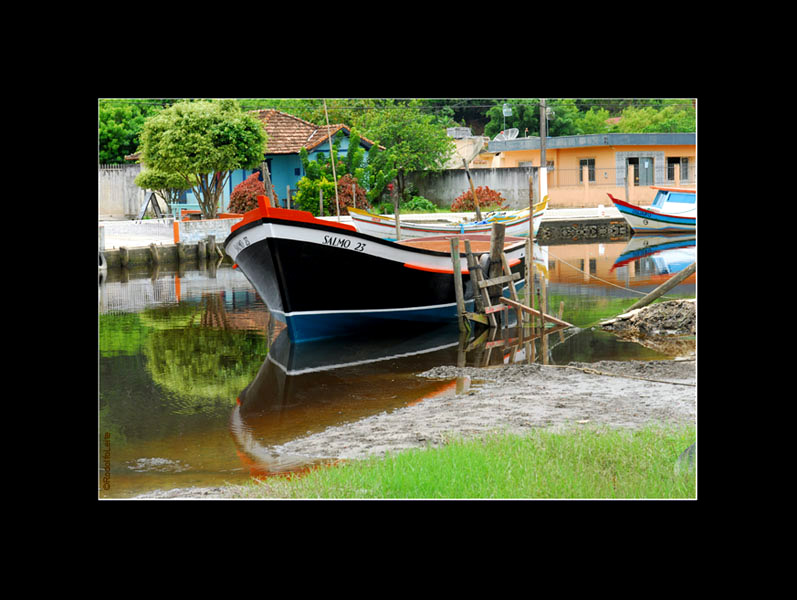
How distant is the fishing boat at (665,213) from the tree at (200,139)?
1251 cm

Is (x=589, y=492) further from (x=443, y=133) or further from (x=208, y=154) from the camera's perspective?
(x=443, y=133)

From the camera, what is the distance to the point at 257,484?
629cm

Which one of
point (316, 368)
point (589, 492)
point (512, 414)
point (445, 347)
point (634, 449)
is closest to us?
point (589, 492)

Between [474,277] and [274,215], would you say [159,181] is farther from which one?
[474,277]

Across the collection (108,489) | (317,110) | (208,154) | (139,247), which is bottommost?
(108,489)

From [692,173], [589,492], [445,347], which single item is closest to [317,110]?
[692,173]

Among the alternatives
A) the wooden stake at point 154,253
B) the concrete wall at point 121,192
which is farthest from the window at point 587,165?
the wooden stake at point 154,253

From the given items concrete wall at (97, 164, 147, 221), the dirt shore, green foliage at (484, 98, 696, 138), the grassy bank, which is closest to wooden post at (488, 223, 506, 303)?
the dirt shore

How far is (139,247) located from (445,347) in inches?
576

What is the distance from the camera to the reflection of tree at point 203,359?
9945mm

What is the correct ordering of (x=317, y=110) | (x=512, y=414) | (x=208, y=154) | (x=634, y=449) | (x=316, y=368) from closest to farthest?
1. (x=634, y=449)
2. (x=512, y=414)
3. (x=316, y=368)
4. (x=208, y=154)
5. (x=317, y=110)

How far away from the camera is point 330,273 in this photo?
41.5 ft

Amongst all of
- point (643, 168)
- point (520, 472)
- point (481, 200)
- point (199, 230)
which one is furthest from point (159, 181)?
point (520, 472)

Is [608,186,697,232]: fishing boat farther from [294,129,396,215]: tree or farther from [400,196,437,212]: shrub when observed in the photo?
[294,129,396,215]: tree
